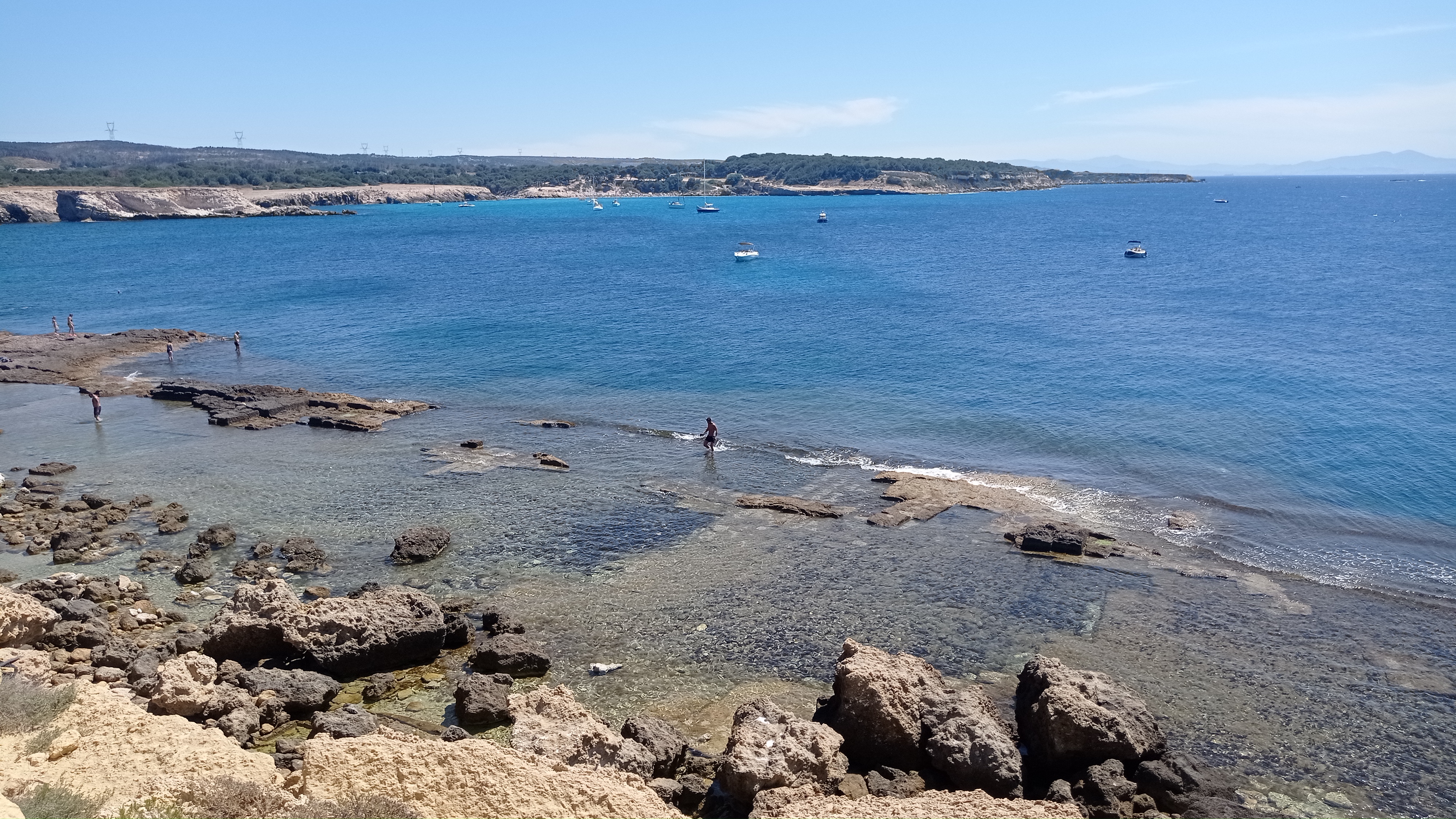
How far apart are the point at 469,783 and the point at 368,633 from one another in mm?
7123

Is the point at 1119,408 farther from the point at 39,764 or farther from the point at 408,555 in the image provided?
the point at 39,764

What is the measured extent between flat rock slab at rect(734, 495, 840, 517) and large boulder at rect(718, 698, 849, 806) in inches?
521

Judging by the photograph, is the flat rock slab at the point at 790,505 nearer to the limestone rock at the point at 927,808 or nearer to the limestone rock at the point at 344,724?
the limestone rock at the point at 344,724

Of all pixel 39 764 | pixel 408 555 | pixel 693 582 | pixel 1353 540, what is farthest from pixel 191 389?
pixel 1353 540

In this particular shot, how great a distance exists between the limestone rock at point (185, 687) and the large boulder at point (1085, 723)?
13.4 m

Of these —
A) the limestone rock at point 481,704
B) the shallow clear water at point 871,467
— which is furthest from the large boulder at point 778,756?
the limestone rock at point 481,704

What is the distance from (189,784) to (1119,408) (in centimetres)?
3617

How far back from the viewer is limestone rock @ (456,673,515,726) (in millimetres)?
15922

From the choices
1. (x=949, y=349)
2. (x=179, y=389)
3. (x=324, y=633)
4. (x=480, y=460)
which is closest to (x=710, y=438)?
(x=480, y=460)

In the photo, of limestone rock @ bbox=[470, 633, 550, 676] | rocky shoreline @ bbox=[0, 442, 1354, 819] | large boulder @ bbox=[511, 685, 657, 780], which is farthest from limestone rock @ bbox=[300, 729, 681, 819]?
limestone rock @ bbox=[470, 633, 550, 676]

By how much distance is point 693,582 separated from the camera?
2252 centimetres

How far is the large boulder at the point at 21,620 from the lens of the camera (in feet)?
55.0

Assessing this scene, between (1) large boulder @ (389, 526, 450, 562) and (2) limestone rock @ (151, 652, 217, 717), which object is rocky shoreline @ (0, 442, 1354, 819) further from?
(1) large boulder @ (389, 526, 450, 562)

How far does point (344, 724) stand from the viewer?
14969 millimetres
